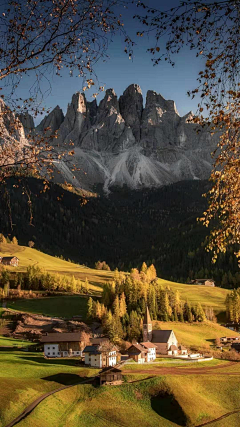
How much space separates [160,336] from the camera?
89562mm

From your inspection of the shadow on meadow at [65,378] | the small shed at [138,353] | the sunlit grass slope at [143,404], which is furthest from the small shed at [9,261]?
the sunlit grass slope at [143,404]

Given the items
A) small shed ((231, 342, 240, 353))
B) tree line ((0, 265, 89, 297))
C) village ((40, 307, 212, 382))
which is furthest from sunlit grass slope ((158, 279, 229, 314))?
village ((40, 307, 212, 382))

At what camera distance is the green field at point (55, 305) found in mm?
112250

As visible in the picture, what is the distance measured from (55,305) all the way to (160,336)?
3889cm

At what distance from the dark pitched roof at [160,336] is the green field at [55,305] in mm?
23236

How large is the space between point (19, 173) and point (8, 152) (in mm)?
1309

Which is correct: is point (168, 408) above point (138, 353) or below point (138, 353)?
below

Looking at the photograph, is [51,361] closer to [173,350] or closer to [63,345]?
[63,345]

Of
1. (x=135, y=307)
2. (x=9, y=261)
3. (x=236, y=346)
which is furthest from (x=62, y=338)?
(x=9, y=261)

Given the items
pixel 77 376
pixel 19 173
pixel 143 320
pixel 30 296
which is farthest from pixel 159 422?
pixel 30 296

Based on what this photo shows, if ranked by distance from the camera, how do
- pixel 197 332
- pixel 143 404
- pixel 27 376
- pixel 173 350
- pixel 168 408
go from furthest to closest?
pixel 197 332
pixel 173 350
pixel 27 376
pixel 143 404
pixel 168 408

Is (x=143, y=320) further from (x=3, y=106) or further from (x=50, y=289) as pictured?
(x=3, y=106)

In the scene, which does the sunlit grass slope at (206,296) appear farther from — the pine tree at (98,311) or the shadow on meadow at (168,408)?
the shadow on meadow at (168,408)

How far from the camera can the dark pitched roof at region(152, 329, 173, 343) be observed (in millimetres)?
87938
